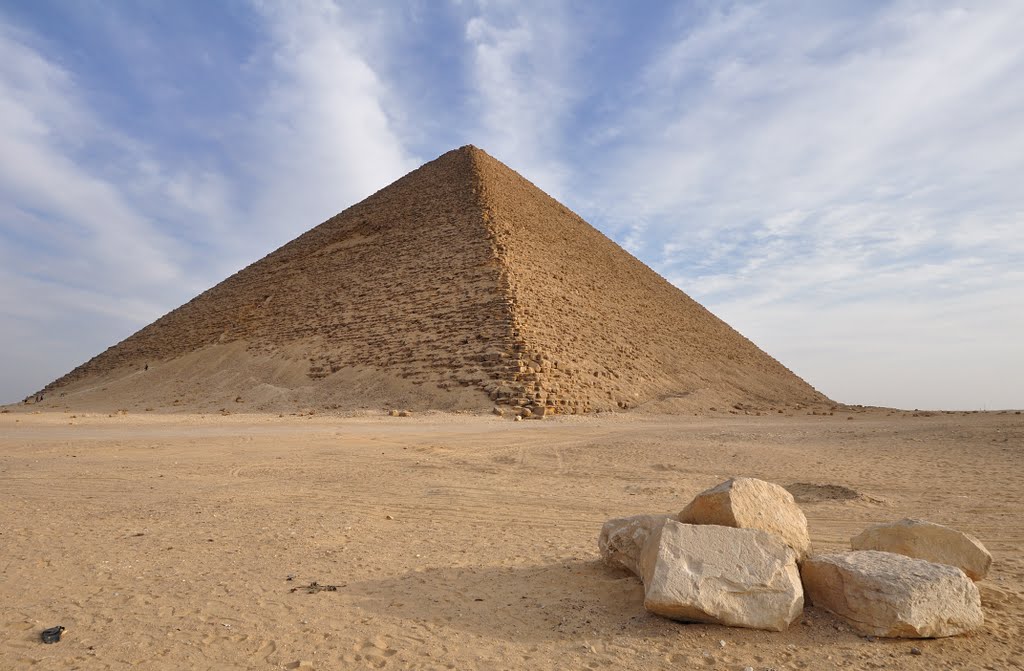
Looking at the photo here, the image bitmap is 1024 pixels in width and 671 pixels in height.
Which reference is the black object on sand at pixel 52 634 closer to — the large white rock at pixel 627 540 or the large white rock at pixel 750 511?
the large white rock at pixel 627 540

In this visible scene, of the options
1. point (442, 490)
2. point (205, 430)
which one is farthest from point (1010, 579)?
point (205, 430)

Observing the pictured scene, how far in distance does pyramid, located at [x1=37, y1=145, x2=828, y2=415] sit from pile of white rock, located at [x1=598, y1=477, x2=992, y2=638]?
515 inches

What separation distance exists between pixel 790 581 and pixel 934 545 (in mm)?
1065

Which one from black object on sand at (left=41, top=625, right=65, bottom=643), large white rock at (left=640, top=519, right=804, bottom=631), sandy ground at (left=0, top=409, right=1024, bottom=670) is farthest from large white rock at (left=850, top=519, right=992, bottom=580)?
black object on sand at (left=41, top=625, right=65, bottom=643)

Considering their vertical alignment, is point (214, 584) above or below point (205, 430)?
below

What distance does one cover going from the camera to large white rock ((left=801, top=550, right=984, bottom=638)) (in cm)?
286

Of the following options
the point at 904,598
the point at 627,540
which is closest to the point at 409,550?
the point at 627,540

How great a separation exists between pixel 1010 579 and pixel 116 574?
516 centimetres

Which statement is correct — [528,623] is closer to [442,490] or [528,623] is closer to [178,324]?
[442,490]

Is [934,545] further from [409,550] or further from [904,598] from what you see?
[409,550]

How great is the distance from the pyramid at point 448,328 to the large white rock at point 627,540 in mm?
12436

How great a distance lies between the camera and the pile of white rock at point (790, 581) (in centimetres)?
289

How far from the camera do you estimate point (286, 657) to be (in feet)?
8.73

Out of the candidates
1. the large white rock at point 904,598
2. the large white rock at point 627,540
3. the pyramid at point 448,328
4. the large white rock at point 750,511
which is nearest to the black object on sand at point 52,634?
the large white rock at point 627,540
